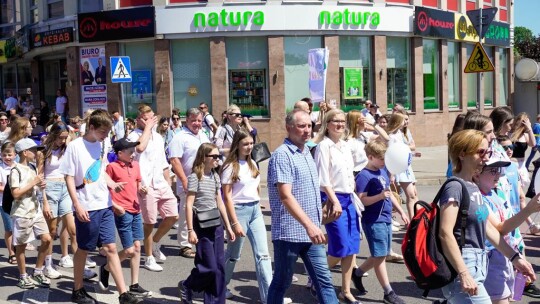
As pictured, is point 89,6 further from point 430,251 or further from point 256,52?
point 430,251

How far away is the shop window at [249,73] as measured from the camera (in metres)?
21.8

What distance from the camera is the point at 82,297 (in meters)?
6.77

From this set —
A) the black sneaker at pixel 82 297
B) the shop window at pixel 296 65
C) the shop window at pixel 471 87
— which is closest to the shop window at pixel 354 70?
the shop window at pixel 296 65

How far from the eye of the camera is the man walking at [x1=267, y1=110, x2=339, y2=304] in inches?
212

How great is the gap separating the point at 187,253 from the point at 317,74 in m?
8.31

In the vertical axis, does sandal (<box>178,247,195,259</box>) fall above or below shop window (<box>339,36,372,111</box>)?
below

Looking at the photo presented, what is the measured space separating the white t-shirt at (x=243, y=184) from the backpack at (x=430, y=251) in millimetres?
2726

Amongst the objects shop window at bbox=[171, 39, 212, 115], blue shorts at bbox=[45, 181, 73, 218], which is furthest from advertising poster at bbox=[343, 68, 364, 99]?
blue shorts at bbox=[45, 181, 73, 218]

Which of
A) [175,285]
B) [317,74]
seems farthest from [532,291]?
[317,74]

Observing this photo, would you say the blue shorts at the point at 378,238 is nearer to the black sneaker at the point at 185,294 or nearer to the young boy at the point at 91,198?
the black sneaker at the point at 185,294

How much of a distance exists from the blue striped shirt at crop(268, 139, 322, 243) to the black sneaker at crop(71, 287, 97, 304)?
A: 230cm

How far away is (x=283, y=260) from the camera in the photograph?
214 inches

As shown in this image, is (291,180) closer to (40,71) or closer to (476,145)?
(476,145)

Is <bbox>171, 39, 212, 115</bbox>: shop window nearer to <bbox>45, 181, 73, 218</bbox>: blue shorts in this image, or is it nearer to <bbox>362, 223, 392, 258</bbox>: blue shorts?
<bbox>45, 181, 73, 218</bbox>: blue shorts
